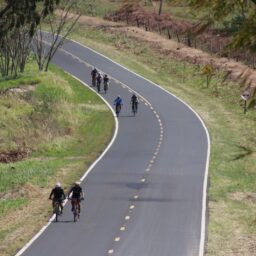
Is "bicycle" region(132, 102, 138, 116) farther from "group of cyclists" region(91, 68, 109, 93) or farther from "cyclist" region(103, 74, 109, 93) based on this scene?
"cyclist" region(103, 74, 109, 93)

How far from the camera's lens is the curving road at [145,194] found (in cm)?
2244

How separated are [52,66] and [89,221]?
39.6 m

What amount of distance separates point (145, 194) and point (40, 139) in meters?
13.6

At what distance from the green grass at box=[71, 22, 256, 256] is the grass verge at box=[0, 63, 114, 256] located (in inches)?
268

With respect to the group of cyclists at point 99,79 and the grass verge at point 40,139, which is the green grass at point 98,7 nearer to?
the grass verge at point 40,139

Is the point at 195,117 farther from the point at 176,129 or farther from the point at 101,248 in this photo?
the point at 101,248

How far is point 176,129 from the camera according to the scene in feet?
145

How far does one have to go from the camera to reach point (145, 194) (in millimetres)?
29734

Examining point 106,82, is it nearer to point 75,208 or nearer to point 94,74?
point 94,74

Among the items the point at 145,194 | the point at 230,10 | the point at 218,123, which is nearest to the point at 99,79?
the point at 218,123

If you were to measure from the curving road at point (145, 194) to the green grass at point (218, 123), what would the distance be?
74cm

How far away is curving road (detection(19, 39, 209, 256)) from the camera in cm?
2244

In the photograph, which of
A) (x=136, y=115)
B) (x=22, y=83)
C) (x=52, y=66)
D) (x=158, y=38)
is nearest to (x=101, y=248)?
(x=136, y=115)

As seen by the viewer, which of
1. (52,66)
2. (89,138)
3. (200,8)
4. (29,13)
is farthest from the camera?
(52,66)
